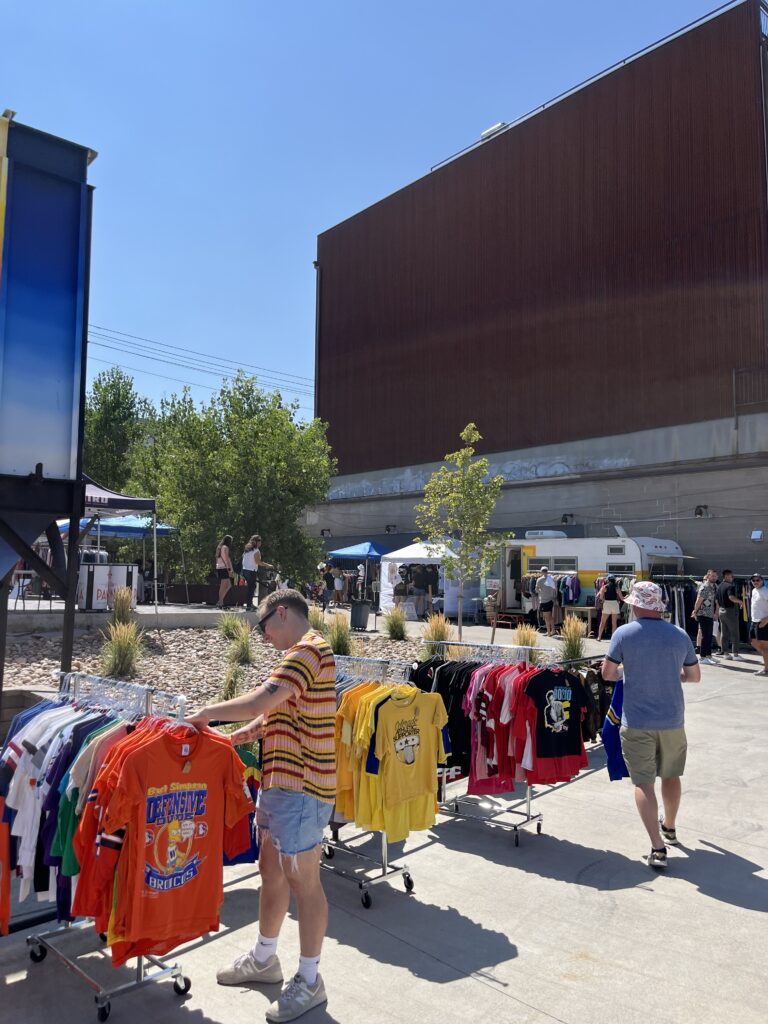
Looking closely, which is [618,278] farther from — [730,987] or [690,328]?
[730,987]

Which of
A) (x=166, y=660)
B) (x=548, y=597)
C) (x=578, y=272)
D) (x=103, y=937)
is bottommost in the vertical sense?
(x=103, y=937)

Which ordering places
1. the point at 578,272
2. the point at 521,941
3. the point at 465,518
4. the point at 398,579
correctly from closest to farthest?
the point at 521,941, the point at 465,518, the point at 398,579, the point at 578,272

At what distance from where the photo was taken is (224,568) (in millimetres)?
16859

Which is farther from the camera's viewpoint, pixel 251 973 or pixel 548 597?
pixel 548 597

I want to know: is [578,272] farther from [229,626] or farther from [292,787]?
[292,787]

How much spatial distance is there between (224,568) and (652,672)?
12.8 m

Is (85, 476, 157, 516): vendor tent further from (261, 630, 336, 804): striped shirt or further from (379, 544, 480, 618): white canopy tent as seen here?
(379, 544, 480, 618): white canopy tent

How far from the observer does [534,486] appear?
31031 mm

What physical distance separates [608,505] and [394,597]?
9.54 metres

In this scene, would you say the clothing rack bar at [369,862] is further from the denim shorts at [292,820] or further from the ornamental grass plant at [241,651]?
the ornamental grass plant at [241,651]

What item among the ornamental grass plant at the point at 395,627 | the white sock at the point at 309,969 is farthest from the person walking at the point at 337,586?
the white sock at the point at 309,969

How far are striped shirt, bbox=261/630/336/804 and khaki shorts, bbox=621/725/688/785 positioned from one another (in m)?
2.62

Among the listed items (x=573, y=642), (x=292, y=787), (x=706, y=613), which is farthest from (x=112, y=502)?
(x=706, y=613)

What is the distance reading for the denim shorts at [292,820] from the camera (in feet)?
10.9
